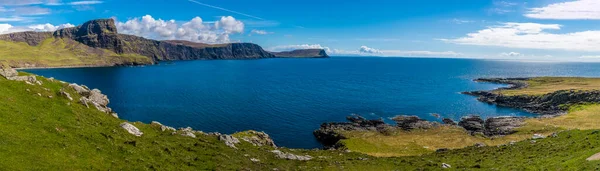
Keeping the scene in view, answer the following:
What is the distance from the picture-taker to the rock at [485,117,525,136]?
3787 inches

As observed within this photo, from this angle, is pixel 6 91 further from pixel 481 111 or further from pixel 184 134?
pixel 481 111

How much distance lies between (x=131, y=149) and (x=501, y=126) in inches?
4191

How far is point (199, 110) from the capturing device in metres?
126

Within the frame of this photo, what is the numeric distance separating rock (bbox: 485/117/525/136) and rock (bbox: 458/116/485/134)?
64.2 inches

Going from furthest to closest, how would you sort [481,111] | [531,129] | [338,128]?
[481,111], [338,128], [531,129]

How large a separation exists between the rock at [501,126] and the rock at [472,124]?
1.63m

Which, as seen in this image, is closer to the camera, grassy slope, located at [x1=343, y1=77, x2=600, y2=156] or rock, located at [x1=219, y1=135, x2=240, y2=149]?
rock, located at [x1=219, y1=135, x2=240, y2=149]

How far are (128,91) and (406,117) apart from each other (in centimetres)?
13474

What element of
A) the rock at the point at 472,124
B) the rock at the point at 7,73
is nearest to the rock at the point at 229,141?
the rock at the point at 7,73

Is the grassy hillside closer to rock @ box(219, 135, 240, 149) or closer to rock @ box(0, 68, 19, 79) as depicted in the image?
rock @ box(219, 135, 240, 149)

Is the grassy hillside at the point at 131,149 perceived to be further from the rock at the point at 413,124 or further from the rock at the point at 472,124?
the rock at the point at 472,124

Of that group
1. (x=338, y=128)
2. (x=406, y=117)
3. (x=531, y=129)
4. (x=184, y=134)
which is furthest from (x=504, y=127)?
(x=184, y=134)

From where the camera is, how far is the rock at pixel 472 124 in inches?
4081

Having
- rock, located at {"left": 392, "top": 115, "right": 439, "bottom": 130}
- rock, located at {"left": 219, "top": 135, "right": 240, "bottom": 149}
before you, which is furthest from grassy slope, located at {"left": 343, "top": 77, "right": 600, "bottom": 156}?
rock, located at {"left": 219, "top": 135, "right": 240, "bottom": 149}
